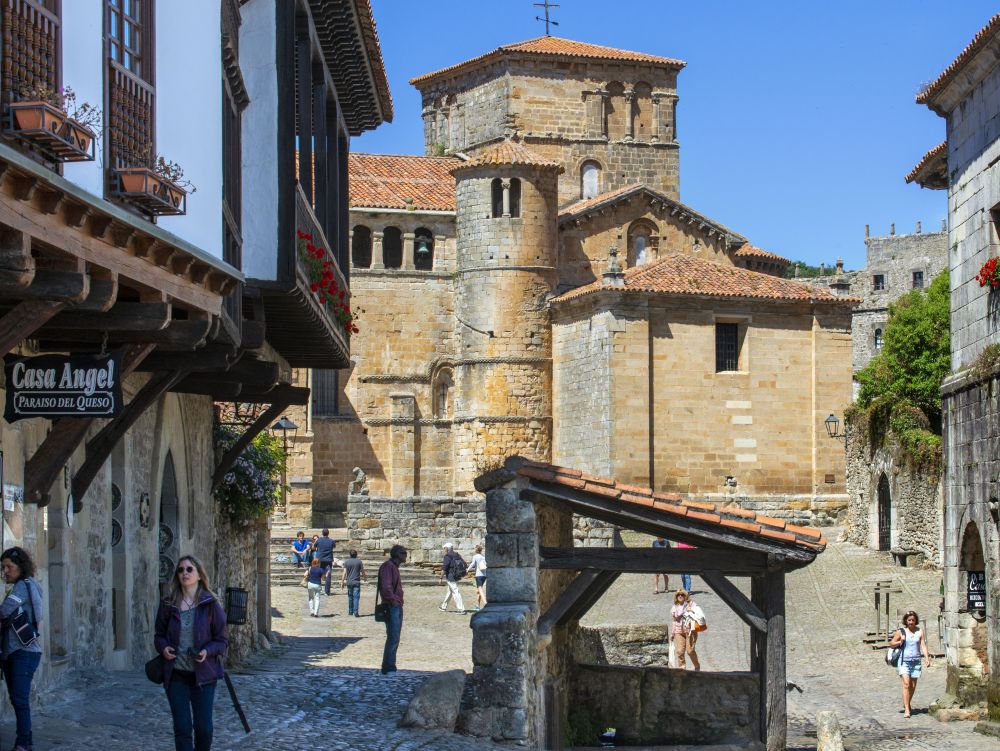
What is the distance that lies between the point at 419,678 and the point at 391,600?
1164 mm

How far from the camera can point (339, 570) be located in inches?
1452

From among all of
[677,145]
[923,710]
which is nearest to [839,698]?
[923,710]

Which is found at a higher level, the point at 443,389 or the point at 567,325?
the point at 567,325

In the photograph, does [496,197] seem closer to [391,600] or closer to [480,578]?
[480,578]

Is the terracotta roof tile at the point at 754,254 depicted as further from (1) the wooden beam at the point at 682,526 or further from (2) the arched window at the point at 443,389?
(1) the wooden beam at the point at 682,526

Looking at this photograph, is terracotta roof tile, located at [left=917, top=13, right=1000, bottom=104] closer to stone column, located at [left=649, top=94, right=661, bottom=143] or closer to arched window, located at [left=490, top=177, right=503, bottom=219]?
arched window, located at [left=490, top=177, right=503, bottom=219]

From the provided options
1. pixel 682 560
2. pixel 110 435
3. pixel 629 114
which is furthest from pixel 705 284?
pixel 110 435

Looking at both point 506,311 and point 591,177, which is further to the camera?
point 591,177

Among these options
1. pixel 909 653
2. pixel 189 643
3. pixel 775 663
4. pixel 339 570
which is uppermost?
pixel 189 643

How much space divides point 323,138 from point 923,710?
9.98 meters

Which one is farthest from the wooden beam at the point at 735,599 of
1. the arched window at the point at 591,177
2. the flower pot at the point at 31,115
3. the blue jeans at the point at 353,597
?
the arched window at the point at 591,177

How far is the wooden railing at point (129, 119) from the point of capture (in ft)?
37.6

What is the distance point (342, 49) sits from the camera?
1959cm

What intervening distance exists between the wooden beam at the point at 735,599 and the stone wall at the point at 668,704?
40.8 inches
